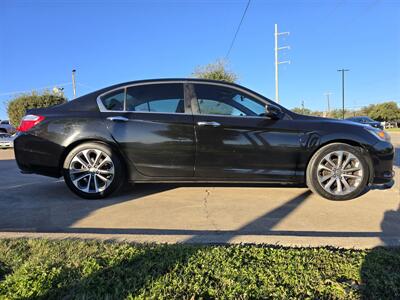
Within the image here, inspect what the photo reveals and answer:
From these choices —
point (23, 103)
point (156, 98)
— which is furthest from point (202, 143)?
point (23, 103)

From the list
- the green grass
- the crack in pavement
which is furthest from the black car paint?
the green grass

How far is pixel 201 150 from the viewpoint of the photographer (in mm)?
4648

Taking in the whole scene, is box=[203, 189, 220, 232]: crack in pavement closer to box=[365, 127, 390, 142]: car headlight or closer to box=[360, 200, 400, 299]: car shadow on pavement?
box=[360, 200, 400, 299]: car shadow on pavement

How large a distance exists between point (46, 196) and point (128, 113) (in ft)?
5.16

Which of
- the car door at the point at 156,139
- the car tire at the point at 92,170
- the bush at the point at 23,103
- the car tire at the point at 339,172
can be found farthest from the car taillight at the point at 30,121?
the bush at the point at 23,103

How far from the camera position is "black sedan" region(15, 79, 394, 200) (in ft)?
15.3

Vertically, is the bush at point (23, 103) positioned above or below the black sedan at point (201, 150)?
above

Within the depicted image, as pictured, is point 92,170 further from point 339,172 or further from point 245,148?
point 339,172

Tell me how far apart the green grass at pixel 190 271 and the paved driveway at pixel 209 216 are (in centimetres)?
24

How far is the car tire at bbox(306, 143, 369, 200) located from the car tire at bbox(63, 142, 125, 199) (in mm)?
2487

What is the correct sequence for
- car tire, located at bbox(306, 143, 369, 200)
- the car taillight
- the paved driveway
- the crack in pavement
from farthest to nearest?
the car taillight
car tire, located at bbox(306, 143, 369, 200)
the crack in pavement
the paved driveway

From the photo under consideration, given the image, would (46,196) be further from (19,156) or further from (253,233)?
(253,233)

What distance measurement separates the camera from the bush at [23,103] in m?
36.5

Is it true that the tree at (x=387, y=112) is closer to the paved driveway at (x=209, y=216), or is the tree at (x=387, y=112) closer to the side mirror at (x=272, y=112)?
the paved driveway at (x=209, y=216)
